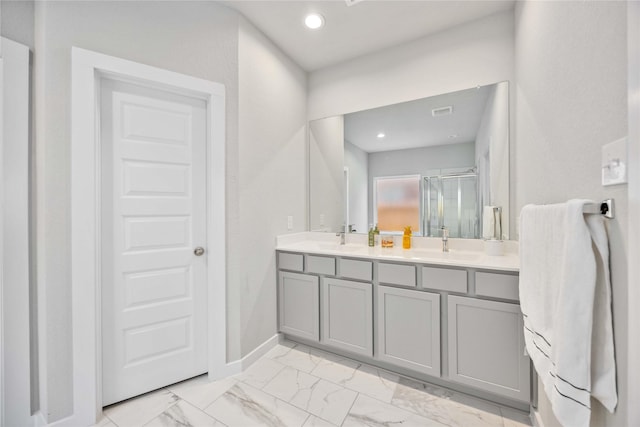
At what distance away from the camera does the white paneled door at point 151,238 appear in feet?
5.24

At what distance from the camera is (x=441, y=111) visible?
222cm

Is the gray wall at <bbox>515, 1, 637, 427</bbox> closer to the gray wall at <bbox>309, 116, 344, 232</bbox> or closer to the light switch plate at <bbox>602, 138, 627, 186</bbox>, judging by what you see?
the light switch plate at <bbox>602, 138, 627, 186</bbox>

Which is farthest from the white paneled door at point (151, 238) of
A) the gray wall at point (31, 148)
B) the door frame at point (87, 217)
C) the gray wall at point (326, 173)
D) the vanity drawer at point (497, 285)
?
the vanity drawer at point (497, 285)

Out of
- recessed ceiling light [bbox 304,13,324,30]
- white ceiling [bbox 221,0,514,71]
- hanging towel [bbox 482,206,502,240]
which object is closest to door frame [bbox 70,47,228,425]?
white ceiling [bbox 221,0,514,71]

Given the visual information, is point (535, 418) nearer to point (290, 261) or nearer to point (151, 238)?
point (290, 261)

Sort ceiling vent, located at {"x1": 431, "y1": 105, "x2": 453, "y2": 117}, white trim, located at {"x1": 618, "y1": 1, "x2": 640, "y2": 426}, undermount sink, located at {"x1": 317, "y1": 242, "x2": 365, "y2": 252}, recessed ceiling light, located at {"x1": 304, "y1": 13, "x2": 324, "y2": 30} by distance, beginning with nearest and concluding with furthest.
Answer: white trim, located at {"x1": 618, "y1": 1, "x2": 640, "y2": 426}
recessed ceiling light, located at {"x1": 304, "y1": 13, "x2": 324, "y2": 30}
ceiling vent, located at {"x1": 431, "y1": 105, "x2": 453, "y2": 117}
undermount sink, located at {"x1": 317, "y1": 242, "x2": 365, "y2": 252}

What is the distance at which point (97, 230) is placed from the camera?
151 cm

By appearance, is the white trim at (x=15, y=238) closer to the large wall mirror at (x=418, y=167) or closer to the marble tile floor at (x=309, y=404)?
the marble tile floor at (x=309, y=404)

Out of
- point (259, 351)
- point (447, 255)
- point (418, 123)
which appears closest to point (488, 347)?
point (447, 255)

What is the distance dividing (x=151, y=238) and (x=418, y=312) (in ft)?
5.95

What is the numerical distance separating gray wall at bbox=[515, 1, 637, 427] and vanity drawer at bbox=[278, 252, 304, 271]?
1646 mm

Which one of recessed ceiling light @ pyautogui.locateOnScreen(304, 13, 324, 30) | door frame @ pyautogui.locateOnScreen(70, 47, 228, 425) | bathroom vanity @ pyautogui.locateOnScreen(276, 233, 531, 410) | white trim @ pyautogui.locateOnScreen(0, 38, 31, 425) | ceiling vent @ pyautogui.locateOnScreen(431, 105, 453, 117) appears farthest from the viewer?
ceiling vent @ pyautogui.locateOnScreen(431, 105, 453, 117)

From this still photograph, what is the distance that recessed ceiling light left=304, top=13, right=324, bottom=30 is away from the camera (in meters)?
2.05

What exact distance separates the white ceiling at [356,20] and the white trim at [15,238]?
1.33 metres
